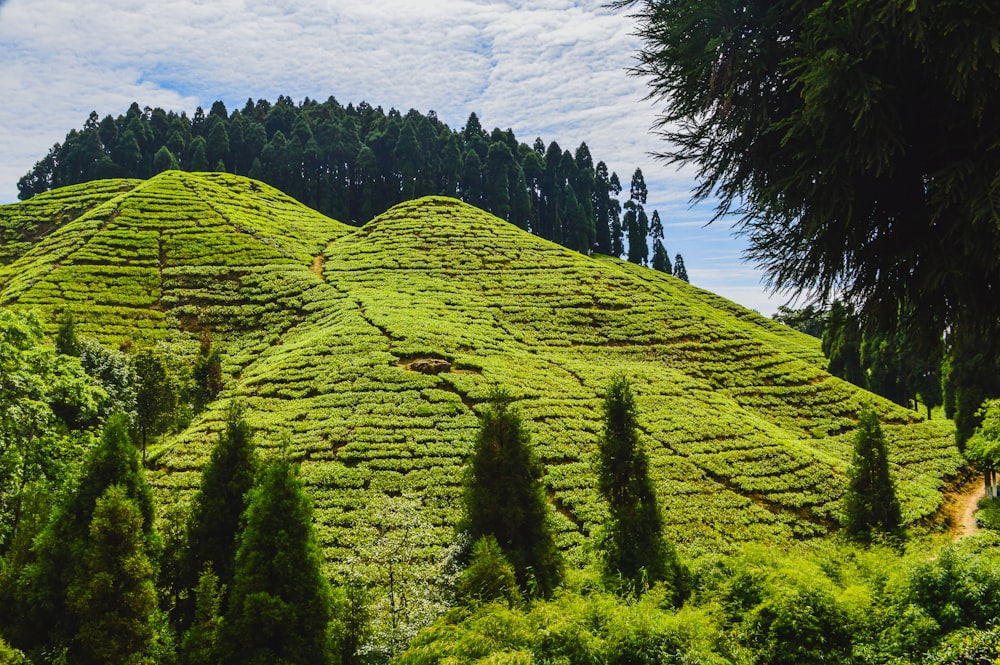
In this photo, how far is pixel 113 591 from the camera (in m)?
10.1

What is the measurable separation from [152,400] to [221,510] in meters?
19.3

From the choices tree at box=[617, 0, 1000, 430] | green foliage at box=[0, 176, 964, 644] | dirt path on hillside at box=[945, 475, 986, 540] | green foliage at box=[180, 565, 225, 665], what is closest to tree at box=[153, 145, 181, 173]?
green foliage at box=[0, 176, 964, 644]

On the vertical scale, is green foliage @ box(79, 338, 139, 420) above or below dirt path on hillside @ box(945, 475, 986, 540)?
above

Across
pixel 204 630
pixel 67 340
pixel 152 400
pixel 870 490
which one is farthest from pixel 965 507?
pixel 67 340

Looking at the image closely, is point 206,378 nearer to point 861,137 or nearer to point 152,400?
point 152,400

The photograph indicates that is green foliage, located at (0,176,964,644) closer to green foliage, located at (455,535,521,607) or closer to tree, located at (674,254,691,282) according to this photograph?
green foliage, located at (455,535,521,607)

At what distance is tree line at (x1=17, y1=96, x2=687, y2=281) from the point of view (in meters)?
88.9

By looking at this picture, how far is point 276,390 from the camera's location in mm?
29438

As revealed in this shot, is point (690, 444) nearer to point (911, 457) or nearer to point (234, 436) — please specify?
point (911, 457)

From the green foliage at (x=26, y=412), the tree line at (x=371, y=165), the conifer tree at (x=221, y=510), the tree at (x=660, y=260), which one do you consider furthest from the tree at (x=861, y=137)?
the tree at (x=660, y=260)

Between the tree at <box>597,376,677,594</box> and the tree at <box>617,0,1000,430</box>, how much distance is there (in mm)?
10655

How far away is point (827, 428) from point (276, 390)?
3346 cm

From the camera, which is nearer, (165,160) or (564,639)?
(564,639)

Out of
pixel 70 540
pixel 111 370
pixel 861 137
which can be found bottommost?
pixel 70 540
